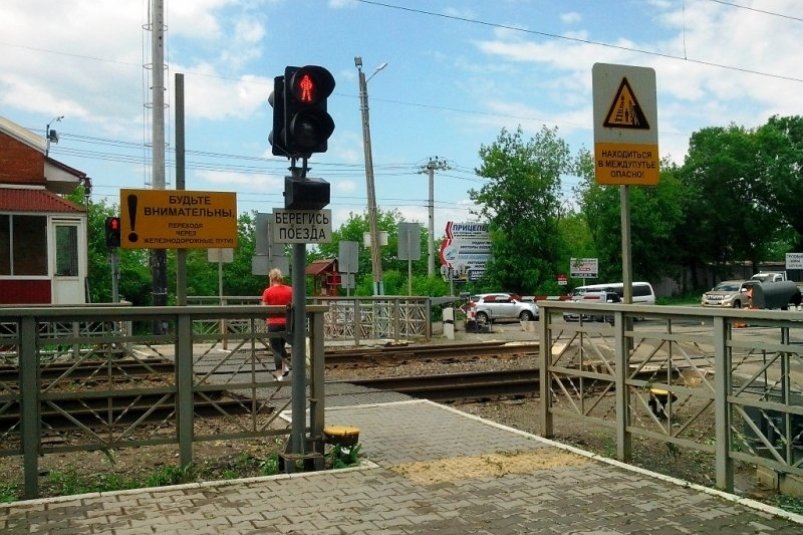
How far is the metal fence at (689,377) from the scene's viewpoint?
18.9 ft

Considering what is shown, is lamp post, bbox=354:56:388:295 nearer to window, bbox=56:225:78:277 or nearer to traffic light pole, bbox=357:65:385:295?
traffic light pole, bbox=357:65:385:295

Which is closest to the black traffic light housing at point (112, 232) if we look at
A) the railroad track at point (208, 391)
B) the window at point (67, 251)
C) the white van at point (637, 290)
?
the railroad track at point (208, 391)

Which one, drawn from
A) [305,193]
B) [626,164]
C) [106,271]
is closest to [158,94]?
[305,193]

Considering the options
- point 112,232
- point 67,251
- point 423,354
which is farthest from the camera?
point 67,251

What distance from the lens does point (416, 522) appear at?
5.38 m

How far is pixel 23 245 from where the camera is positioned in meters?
24.1

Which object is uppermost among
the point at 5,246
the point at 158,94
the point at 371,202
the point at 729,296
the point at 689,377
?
the point at 158,94

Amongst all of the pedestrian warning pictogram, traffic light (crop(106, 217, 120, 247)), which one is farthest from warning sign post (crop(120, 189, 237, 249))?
the pedestrian warning pictogram

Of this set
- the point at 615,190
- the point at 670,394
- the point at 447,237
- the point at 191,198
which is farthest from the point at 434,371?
the point at 615,190

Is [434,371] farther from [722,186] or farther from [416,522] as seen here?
[722,186]

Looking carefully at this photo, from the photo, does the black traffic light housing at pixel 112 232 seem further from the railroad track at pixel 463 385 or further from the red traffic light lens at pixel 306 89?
the red traffic light lens at pixel 306 89

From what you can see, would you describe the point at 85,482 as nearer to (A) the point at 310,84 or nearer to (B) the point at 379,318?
(A) the point at 310,84

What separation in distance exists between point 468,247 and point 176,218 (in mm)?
41976

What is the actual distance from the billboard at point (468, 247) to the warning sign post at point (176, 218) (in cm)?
4002
